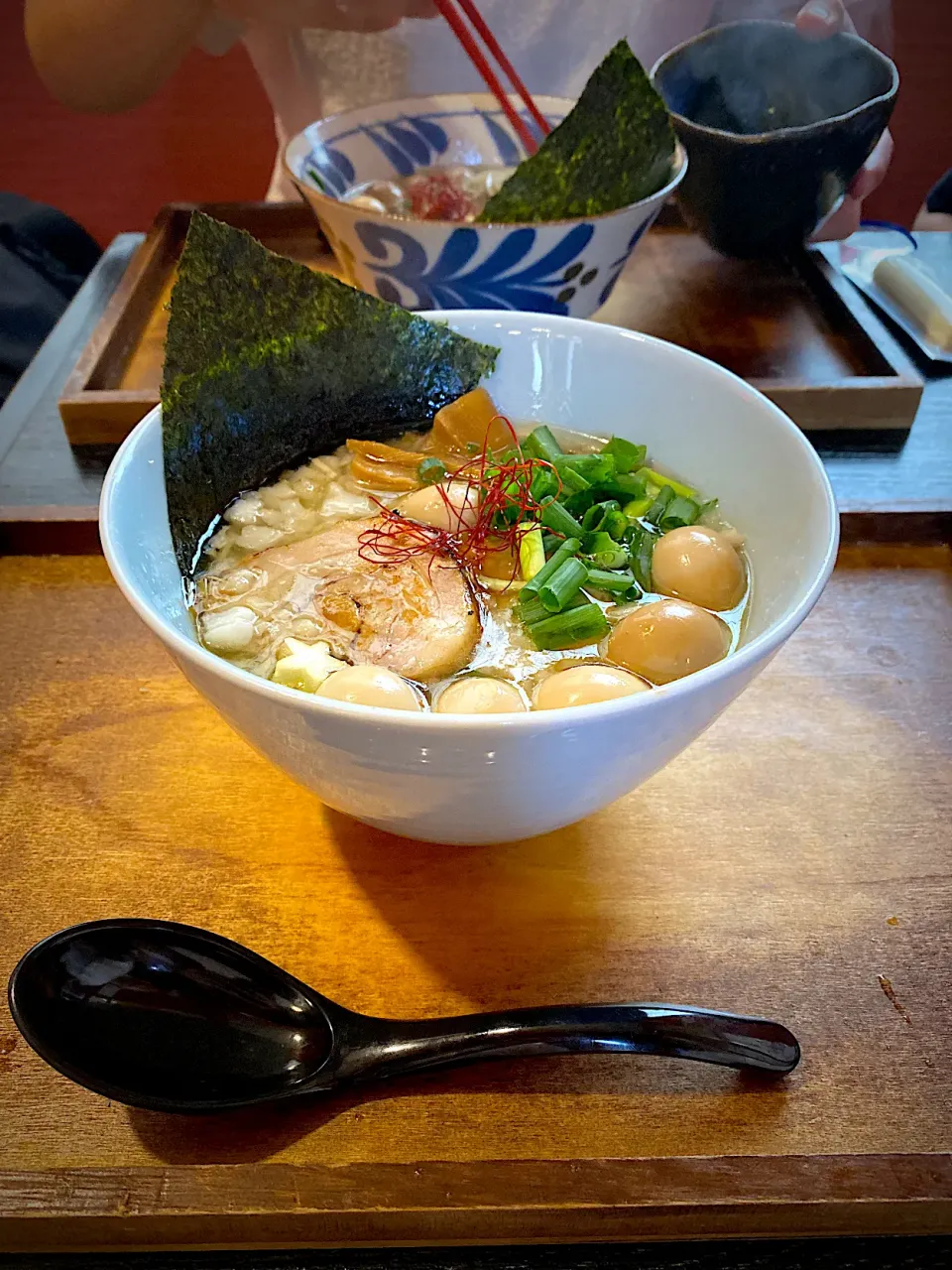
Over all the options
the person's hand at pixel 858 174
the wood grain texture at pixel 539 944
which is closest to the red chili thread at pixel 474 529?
the wood grain texture at pixel 539 944

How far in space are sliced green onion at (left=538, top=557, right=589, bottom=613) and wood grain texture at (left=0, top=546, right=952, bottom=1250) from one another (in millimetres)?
205

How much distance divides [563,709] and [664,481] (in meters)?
0.56

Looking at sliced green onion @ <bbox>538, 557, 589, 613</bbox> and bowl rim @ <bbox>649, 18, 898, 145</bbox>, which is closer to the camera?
sliced green onion @ <bbox>538, 557, 589, 613</bbox>

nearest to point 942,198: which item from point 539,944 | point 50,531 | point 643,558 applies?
point 643,558

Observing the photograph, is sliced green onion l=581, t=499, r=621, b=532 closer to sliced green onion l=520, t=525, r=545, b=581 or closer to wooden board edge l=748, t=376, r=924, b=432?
sliced green onion l=520, t=525, r=545, b=581

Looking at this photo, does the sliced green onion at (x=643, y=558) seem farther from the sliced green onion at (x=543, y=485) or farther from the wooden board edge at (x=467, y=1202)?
the wooden board edge at (x=467, y=1202)

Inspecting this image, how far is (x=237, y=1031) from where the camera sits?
0.68 m

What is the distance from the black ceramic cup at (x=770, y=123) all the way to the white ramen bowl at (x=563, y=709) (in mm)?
809

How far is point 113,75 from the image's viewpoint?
7.50 feet

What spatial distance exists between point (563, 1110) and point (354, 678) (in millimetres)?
362

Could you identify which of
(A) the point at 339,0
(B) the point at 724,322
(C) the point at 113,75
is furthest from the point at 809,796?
(C) the point at 113,75

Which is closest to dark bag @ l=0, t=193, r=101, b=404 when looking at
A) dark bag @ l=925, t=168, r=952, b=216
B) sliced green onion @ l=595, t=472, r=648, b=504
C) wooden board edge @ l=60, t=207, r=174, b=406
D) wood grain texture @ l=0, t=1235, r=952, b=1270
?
wooden board edge @ l=60, t=207, r=174, b=406

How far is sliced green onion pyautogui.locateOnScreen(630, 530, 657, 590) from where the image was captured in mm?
977

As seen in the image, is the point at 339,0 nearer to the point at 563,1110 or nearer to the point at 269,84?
the point at 269,84
